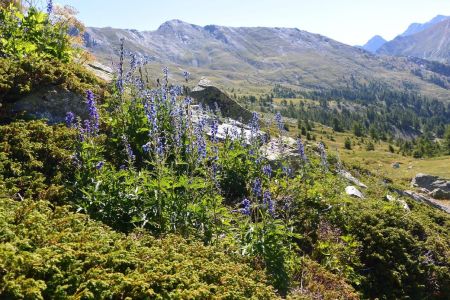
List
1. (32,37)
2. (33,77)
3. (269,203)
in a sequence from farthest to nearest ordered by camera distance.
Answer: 1. (32,37)
2. (33,77)
3. (269,203)

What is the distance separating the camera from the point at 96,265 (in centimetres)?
530

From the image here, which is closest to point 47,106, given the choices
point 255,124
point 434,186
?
point 255,124

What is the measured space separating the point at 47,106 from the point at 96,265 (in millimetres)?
6951

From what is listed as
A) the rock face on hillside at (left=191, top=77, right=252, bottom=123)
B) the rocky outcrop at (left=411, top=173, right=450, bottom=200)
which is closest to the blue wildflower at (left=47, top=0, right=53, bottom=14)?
the rock face on hillside at (left=191, top=77, right=252, bottom=123)

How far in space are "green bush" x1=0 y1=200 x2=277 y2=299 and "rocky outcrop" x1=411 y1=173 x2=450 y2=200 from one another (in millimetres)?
36789

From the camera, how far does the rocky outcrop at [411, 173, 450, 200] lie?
126 ft

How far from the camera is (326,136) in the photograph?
13525 cm

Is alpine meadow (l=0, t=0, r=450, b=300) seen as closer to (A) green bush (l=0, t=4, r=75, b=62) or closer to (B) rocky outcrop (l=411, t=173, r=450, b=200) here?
(A) green bush (l=0, t=4, r=75, b=62)

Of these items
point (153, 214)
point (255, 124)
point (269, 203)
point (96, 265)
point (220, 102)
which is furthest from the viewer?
point (220, 102)

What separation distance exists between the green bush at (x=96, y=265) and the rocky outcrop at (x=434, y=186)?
121 feet

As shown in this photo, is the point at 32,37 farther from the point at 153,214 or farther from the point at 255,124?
the point at 153,214

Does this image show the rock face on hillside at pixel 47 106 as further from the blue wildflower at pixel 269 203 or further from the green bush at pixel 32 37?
the blue wildflower at pixel 269 203

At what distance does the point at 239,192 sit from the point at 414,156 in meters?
98.6

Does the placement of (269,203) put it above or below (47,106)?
below
